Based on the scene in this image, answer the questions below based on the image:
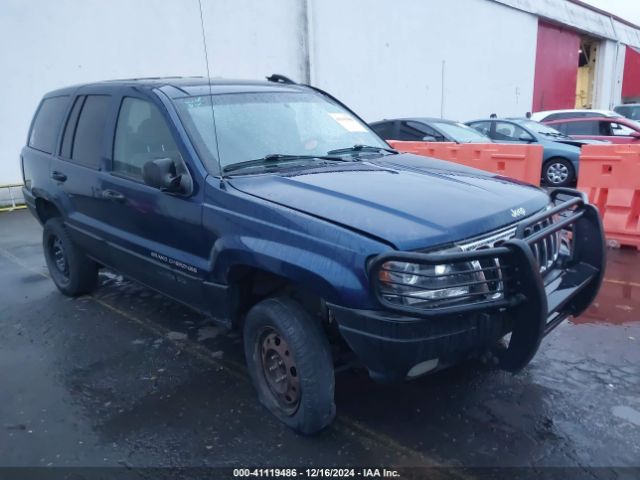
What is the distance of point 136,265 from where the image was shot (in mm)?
3908

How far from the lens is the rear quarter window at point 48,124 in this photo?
191 inches

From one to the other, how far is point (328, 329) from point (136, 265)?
1625 millimetres

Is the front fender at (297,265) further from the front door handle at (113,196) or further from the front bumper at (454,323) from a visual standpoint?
the front door handle at (113,196)

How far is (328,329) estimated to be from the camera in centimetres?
309

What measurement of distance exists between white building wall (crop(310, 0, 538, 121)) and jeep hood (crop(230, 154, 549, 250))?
493 inches

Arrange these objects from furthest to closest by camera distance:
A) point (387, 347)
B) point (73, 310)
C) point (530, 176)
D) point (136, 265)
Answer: point (530, 176) → point (73, 310) → point (136, 265) → point (387, 347)

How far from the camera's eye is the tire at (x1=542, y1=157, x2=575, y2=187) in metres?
10.7

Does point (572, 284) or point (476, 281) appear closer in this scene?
point (476, 281)

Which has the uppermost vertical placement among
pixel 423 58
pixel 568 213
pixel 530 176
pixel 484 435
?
pixel 423 58

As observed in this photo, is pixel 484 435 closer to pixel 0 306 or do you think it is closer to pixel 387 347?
pixel 387 347

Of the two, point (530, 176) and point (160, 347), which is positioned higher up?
point (530, 176)

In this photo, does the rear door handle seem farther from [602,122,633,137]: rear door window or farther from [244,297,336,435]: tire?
[602,122,633,137]: rear door window

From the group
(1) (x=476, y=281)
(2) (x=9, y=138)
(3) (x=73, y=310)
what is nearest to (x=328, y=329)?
(1) (x=476, y=281)

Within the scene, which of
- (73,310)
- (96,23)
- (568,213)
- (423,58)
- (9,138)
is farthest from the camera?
(423,58)
